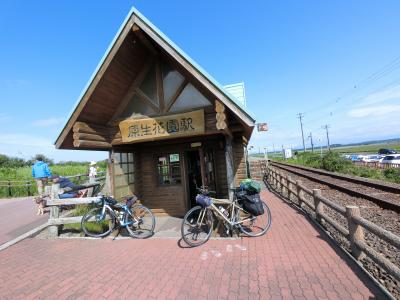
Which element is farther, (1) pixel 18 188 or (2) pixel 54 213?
(1) pixel 18 188

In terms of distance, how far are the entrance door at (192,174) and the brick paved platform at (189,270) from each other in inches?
114

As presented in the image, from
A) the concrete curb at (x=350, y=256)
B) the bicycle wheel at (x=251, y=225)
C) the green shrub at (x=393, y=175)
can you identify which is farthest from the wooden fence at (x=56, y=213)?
the green shrub at (x=393, y=175)

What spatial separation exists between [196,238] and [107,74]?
454 centimetres

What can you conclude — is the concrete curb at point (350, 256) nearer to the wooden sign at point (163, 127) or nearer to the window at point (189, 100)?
the wooden sign at point (163, 127)

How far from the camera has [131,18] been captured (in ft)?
18.7

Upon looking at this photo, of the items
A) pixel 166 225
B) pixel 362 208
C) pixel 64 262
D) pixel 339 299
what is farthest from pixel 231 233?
pixel 362 208

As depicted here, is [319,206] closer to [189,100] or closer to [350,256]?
[350,256]

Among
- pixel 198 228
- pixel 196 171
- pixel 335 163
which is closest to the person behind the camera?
pixel 198 228

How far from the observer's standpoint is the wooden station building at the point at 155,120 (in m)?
5.75

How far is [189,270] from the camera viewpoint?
14.1 ft

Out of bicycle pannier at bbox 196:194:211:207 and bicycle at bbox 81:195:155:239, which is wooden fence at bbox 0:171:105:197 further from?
bicycle pannier at bbox 196:194:211:207

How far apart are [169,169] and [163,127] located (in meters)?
2.46

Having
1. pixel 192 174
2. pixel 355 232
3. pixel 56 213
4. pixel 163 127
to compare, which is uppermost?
pixel 163 127

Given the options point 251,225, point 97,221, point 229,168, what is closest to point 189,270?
point 251,225
